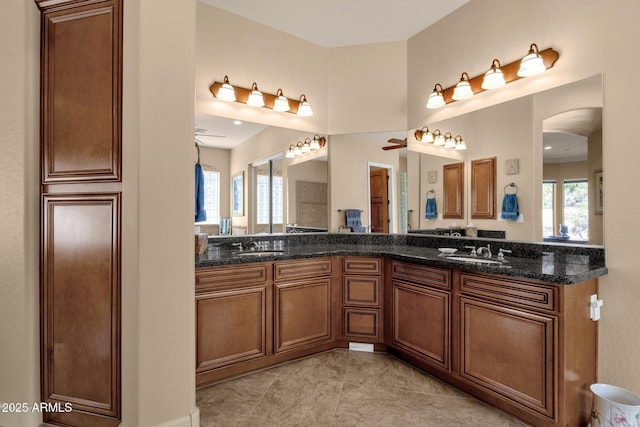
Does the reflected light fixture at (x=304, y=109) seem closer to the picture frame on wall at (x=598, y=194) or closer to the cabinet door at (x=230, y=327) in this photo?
the cabinet door at (x=230, y=327)

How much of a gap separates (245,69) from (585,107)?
8.54ft

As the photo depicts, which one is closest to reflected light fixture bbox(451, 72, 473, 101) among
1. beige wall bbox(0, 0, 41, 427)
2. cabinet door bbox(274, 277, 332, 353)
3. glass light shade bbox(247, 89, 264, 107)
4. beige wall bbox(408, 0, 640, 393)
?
beige wall bbox(408, 0, 640, 393)

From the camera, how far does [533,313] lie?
177cm

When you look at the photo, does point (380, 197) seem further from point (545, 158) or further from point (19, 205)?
point (19, 205)

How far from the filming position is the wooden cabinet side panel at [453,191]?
276 centimetres

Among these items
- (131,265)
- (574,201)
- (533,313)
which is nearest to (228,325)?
(131,265)

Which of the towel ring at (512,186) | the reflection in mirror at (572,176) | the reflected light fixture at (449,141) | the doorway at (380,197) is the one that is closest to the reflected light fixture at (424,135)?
the reflected light fixture at (449,141)

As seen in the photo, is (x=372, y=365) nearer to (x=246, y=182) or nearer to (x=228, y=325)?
(x=228, y=325)

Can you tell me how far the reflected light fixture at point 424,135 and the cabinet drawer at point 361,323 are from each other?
162 cm

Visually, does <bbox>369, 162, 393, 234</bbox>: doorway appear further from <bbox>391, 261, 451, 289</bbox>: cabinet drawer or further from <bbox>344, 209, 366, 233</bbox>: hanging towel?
<bbox>391, 261, 451, 289</bbox>: cabinet drawer

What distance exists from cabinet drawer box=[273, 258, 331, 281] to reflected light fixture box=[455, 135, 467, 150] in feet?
4.82

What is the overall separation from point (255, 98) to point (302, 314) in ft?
6.30

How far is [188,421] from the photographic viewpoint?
1.75 meters

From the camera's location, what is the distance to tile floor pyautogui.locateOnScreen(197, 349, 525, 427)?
1.89 meters
